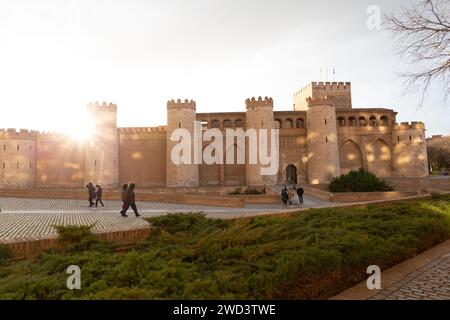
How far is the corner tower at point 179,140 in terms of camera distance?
3409cm

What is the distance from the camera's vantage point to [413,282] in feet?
16.1

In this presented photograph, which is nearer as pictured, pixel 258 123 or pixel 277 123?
pixel 258 123

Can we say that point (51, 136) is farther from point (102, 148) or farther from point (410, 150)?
point (410, 150)

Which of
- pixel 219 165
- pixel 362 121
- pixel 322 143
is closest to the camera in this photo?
pixel 322 143

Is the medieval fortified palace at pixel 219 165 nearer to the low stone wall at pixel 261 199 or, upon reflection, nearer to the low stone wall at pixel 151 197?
the low stone wall at pixel 151 197

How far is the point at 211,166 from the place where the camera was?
120 feet

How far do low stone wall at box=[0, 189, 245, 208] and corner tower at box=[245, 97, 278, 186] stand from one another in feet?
48.0

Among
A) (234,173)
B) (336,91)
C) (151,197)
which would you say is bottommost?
(151,197)

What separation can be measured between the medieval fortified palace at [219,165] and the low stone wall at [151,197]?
37.3ft

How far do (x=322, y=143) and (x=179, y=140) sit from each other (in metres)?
14.1

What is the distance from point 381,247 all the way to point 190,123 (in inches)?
1195

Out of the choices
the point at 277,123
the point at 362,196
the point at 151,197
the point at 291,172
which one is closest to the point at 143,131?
the point at 277,123
